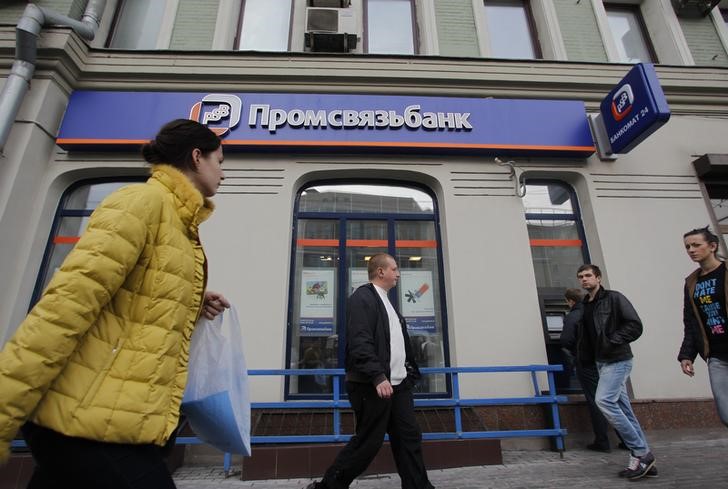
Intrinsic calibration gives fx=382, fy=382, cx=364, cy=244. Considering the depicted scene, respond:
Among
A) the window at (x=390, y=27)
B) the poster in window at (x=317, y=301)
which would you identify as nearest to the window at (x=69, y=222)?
the poster in window at (x=317, y=301)

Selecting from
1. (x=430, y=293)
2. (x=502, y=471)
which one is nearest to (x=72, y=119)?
(x=430, y=293)

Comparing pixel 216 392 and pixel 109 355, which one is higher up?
pixel 109 355

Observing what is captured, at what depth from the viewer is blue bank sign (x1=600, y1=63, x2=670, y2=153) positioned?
5.38 m

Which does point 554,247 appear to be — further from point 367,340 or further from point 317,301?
point 367,340

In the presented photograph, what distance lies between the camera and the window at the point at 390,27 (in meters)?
7.57

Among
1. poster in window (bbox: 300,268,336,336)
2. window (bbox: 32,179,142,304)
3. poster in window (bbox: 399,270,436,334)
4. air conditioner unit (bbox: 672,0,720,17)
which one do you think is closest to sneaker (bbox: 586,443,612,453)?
poster in window (bbox: 399,270,436,334)

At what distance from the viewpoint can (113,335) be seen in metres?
1.24

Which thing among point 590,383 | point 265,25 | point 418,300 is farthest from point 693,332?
point 265,25

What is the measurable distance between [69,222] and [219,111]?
9.73 ft

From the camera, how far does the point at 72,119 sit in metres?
5.98

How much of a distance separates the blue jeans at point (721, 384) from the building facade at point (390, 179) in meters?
2.31

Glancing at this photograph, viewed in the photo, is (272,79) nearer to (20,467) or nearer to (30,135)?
(30,135)

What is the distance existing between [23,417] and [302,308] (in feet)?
15.7

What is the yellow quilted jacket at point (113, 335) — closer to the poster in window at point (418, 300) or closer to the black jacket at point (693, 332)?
the black jacket at point (693, 332)
